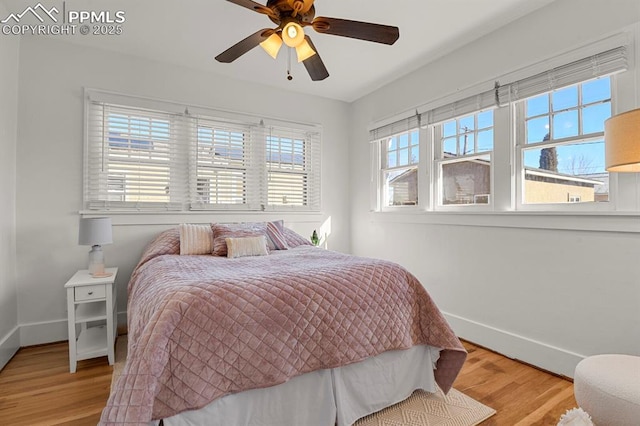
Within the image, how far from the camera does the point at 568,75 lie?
88.0 inches

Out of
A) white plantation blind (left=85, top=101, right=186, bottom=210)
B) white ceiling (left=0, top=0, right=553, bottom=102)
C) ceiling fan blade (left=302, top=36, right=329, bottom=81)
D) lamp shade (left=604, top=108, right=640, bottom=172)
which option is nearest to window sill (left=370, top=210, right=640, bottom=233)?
lamp shade (left=604, top=108, right=640, bottom=172)

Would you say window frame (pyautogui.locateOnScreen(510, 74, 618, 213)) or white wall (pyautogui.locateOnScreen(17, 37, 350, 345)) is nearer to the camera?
window frame (pyautogui.locateOnScreen(510, 74, 618, 213))

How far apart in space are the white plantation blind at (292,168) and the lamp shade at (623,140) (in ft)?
9.81

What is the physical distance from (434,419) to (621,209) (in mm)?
1725

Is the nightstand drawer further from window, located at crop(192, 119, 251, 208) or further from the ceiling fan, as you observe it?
the ceiling fan

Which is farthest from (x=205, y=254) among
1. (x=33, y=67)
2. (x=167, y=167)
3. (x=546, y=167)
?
(x=546, y=167)

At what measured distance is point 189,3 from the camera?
2363 millimetres

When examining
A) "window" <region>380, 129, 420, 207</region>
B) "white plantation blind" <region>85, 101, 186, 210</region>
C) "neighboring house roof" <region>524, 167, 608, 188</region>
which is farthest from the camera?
"window" <region>380, 129, 420, 207</region>

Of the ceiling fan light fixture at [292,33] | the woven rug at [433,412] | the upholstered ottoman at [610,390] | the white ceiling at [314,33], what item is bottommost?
the woven rug at [433,412]

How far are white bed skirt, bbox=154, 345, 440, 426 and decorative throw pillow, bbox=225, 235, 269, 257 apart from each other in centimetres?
141

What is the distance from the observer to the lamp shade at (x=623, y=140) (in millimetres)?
1554

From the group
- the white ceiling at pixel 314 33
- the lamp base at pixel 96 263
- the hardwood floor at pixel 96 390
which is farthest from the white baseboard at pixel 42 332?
the white ceiling at pixel 314 33

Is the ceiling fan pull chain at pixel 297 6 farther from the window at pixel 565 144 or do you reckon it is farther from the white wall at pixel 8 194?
the white wall at pixel 8 194

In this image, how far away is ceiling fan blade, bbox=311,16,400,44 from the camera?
1821 millimetres
